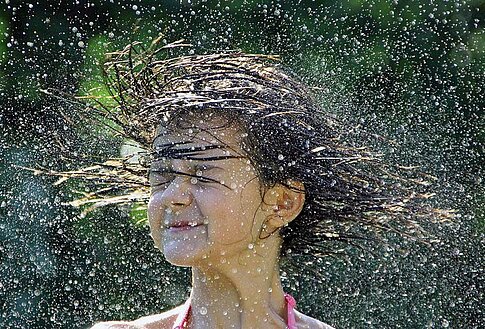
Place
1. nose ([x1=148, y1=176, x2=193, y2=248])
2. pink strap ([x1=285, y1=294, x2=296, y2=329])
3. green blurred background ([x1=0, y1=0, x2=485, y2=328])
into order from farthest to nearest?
green blurred background ([x1=0, y1=0, x2=485, y2=328]), pink strap ([x1=285, y1=294, x2=296, y2=329]), nose ([x1=148, y1=176, x2=193, y2=248])

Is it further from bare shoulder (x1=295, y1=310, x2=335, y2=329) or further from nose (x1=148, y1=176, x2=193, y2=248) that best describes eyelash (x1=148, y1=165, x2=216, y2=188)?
bare shoulder (x1=295, y1=310, x2=335, y2=329)

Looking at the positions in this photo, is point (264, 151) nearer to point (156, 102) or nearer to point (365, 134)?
point (156, 102)

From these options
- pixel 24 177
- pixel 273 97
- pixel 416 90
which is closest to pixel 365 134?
pixel 416 90

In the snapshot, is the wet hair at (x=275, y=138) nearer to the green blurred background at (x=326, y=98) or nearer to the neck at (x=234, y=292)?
the neck at (x=234, y=292)

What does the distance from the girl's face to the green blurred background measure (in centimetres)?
140

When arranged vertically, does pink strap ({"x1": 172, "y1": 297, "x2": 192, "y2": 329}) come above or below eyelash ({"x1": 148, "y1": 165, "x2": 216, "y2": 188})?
below

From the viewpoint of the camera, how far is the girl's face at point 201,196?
2740 millimetres

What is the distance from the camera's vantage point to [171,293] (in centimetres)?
428

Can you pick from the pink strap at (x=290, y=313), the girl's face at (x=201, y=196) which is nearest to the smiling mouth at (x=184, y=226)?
the girl's face at (x=201, y=196)

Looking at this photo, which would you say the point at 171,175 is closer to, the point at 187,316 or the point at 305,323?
the point at 187,316

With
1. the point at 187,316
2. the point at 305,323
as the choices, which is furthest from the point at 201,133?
the point at 305,323

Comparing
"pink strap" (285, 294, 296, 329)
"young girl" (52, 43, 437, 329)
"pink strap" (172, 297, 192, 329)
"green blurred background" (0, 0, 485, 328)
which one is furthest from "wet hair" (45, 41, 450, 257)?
"green blurred background" (0, 0, 485, 328)

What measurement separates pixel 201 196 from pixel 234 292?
0.28 meters

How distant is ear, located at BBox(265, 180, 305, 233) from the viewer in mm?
2910
